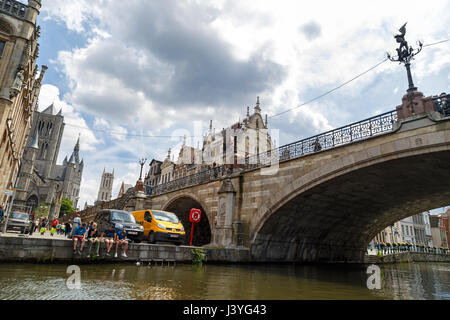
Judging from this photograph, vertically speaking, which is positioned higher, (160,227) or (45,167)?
(45,167)

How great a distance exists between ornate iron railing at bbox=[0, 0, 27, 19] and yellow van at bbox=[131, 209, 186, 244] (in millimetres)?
18769

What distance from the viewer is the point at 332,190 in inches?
595

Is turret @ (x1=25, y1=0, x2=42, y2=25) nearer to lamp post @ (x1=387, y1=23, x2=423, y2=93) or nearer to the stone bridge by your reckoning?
the stone bridge

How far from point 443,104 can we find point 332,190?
6.38 metres

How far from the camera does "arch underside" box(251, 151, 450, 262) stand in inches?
517

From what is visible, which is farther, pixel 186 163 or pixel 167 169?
pixel 167 169

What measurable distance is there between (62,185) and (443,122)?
392 ft

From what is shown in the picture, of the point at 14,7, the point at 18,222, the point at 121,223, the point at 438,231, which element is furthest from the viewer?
the point at 438,231

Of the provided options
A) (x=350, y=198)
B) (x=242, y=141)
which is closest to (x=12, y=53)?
(x=350, y=198)

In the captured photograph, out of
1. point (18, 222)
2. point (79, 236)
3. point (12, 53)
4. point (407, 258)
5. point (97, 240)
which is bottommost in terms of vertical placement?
point (407, 258)

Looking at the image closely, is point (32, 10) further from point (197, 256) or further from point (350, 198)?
point (350, 198)

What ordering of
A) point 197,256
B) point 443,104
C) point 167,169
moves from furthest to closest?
point 167,169, point 197,256, point 443,104
